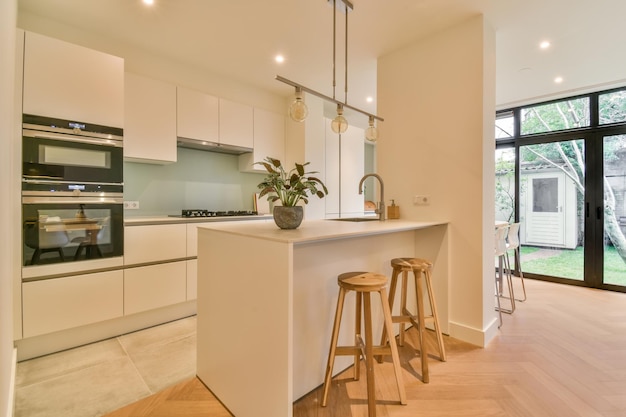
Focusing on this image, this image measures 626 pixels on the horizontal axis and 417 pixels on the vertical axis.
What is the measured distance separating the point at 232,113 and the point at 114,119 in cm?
135

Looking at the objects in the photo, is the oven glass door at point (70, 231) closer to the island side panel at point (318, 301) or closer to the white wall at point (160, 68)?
the white wall at point (160, 68)

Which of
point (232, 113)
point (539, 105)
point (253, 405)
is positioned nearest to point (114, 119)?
point (232, 113)

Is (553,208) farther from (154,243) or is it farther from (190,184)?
(154,243)

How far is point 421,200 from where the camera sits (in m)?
2.79

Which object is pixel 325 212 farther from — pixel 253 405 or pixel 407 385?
pixel 253 405

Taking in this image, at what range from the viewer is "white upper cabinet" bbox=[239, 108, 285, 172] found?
12.6 feet

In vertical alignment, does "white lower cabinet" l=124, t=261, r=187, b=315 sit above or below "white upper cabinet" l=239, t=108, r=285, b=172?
below

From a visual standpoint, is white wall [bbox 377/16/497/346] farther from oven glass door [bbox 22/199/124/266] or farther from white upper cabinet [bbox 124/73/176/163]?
oven glass door [bbox 22/199/124/266]

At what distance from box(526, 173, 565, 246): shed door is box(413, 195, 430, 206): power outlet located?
283cm

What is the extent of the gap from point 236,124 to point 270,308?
110 inches

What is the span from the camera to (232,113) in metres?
3.60

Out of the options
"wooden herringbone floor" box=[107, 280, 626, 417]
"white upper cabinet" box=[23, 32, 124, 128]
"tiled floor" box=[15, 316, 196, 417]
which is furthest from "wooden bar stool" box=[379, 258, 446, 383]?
"white upper cabinet" box=[23, 32, 124, 128]

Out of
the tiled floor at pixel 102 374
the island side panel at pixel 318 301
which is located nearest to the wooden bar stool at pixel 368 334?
the island side panel at pixel 318 301

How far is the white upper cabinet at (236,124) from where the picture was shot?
11.6 feet
